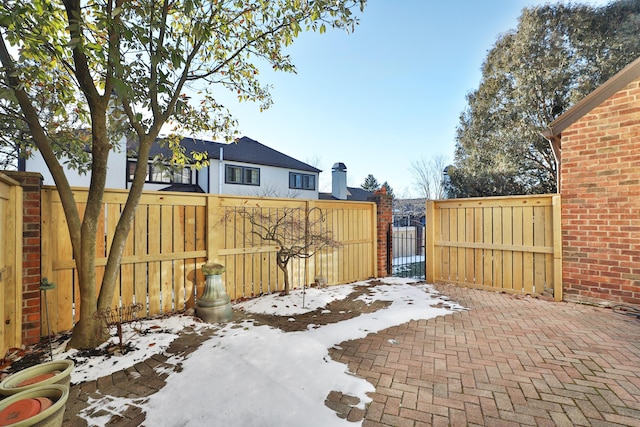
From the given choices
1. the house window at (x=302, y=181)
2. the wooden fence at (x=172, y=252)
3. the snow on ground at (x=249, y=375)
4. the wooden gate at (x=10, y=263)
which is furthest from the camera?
the house window at (x=302, y=181)

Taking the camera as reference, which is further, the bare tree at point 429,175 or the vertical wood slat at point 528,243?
the bare tree at point 429,175

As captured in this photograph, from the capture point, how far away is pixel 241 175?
16.6 meters

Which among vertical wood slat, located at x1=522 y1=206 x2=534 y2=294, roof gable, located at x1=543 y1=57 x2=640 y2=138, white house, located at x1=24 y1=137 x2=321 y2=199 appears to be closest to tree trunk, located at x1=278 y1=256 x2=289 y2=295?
vertical wood slat, located at x1=522 y1=206 x2=534 y2=294

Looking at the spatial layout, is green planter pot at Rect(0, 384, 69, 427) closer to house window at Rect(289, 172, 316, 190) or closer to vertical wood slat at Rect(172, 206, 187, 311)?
vertical wood slat at Rect(172, 206, 187, 311)

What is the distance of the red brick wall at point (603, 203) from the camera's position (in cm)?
425

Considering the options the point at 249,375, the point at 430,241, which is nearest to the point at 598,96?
the point at 430,241

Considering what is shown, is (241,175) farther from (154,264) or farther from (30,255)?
(30,255)

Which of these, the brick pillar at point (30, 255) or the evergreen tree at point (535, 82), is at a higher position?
the evergreen tree at point (535, 82)

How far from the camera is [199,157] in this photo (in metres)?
4.77

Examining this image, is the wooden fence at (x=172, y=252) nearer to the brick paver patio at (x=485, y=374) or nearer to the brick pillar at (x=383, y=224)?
the brick paver patio at (x=485, y=374)

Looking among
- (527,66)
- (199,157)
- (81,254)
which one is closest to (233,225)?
(199,157)

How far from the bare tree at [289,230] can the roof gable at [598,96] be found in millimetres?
4264

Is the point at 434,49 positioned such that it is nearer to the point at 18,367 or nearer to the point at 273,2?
the point at 273,2

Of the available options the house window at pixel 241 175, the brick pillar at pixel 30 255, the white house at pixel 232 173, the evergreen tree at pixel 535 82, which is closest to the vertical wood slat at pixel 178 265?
the brick pillar at pixel 30 255
